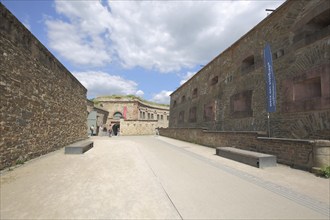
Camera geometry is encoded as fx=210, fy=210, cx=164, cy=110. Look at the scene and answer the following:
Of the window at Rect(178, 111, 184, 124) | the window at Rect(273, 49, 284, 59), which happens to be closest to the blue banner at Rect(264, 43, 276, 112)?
the window at Rect(273, 49, 284, 59)

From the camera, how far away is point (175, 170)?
6.51 metres

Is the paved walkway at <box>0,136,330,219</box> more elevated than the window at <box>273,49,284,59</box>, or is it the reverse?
the window at <box>273,49,284,59</box>

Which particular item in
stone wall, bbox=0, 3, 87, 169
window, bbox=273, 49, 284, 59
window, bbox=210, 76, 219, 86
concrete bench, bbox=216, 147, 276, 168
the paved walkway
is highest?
window, bbox=210, 76, 219, 86

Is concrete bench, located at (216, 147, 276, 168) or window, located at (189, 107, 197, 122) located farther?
window, located at (189, 107, 197, 122)

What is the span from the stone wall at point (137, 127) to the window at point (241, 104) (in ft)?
72.4

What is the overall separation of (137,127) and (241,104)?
23.5 meters

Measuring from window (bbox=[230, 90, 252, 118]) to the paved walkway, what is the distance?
22.7 ft

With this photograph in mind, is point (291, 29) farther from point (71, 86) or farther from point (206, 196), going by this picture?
point (71, 86)

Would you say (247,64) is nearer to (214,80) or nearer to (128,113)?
(214,80)

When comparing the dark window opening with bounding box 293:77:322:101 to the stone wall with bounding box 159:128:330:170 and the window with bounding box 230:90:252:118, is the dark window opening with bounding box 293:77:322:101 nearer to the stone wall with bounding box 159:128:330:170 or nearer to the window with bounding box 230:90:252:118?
the stone wall with bounding box 159:128:330:170

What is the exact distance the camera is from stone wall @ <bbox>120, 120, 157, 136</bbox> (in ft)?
111

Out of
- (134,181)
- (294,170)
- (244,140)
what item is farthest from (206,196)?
→ (244,140)

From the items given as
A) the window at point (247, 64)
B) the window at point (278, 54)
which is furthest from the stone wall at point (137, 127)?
the window at point (278, 54)

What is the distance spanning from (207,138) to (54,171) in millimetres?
10270
